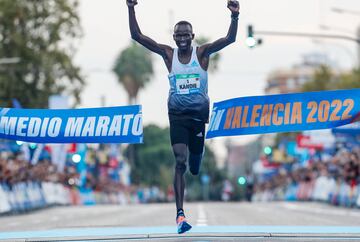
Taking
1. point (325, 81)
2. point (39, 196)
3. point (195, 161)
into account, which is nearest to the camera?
point (195, 161)

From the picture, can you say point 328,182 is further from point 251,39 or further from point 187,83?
point 187,83

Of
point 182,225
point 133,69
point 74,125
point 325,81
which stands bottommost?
point 182,225

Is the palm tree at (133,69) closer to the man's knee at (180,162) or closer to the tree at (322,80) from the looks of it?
the tree at (322,80)

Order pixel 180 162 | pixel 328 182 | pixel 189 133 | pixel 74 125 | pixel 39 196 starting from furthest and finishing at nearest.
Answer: pixel 328 182, pixel 39 196, pixel 74 125, pixel 189 133, pixel 180 162

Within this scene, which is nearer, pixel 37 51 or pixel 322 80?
pixel 37 51

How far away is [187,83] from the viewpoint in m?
12.0

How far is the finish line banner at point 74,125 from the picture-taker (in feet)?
46.4

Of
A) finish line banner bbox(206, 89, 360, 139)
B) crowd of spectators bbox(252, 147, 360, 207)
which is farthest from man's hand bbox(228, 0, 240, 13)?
crowd of spectators bbox(252, 147, 360, 207)

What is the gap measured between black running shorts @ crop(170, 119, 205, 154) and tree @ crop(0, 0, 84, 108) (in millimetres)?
53308

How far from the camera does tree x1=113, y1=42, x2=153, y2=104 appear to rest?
347ft

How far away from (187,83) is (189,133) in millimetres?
621

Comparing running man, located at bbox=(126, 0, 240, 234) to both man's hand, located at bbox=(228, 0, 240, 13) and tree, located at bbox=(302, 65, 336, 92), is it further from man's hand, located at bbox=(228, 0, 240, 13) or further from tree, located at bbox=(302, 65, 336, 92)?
tree, located at bbox=(302, 65, 336, 92)

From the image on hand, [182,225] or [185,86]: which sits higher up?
[185,86]

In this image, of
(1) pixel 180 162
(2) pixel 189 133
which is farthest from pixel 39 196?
(1) pixel 180 162
